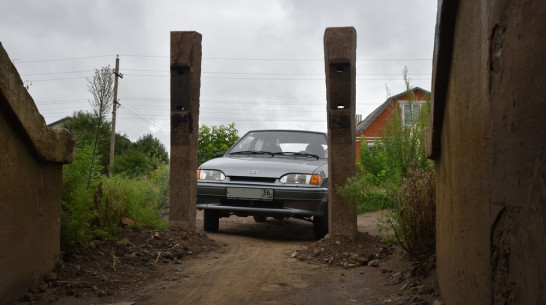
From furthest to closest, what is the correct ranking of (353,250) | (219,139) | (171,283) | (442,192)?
(219,139)
(353,250)
(171,283)
(442,192)

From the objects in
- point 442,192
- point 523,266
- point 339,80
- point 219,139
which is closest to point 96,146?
point 339,80

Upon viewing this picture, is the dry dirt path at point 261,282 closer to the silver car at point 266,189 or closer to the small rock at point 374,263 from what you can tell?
the small rock at point 374,263

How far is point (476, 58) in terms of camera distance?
2203 mm

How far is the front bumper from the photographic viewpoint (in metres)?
7.13

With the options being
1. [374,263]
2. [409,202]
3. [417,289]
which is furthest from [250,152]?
[417,289]

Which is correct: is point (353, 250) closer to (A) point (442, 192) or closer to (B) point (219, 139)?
(A) point (442, 192)

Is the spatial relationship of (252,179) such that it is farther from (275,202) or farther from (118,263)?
(118,263)

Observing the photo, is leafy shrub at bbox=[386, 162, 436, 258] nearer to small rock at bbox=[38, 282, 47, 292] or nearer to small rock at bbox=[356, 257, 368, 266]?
small rock at bbox=[356, 257, 368, 266]

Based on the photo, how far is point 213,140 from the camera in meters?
18.0

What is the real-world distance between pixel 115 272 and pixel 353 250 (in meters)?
2.69

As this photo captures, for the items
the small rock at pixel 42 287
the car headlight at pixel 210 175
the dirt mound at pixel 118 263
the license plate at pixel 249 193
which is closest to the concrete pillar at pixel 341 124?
the license plate at pixel 249 193

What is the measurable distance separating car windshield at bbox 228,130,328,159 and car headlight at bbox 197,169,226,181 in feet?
3.61

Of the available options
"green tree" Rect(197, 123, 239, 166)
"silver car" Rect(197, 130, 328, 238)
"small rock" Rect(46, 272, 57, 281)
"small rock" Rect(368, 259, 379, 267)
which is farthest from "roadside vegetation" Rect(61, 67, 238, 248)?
"green tree" Rect(197, 123, 239, 166)

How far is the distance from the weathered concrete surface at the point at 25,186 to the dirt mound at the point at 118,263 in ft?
0.48
